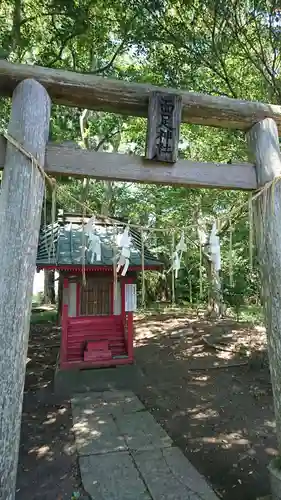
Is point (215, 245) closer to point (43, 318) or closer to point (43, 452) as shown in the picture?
point (43, 452)

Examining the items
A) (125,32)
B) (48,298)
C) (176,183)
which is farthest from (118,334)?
(48,298)

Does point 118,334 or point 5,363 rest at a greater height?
point 5,363

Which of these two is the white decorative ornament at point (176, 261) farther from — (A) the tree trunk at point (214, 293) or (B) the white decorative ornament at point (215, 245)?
(A) the tree trunk at point (214, 293)

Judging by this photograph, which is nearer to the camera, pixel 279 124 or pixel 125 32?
pixel 279 124

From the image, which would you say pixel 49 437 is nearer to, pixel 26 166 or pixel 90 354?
pixel 90 354

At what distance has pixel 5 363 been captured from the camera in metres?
2.23

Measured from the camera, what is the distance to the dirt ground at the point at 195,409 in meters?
3.70

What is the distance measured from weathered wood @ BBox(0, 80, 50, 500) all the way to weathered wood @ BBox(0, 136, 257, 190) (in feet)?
0.54


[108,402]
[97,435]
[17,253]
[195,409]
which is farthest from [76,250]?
[17,253]

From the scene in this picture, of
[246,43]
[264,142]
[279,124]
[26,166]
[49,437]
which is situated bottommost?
[49,437]

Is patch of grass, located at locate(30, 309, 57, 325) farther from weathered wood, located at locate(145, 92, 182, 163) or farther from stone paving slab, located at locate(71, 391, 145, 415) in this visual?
weathered wood, located at locate(145, 92, 182, 163)

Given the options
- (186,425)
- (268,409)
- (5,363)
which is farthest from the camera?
(268,409)

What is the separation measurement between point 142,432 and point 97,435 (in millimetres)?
665

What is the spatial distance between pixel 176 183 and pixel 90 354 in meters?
5.02
